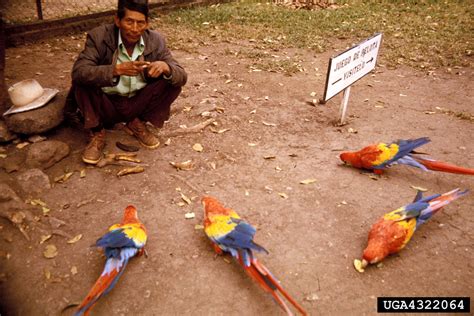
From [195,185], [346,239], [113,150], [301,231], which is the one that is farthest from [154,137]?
[346,239]

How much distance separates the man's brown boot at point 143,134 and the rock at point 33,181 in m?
0.93

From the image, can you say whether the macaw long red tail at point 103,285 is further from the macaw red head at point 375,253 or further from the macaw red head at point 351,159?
the macaw red head at point 351,159

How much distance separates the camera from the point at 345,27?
24.0 ft

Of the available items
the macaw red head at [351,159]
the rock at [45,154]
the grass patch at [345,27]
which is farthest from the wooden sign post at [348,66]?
the rock at [45,154]

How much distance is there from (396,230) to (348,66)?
72.8 inches

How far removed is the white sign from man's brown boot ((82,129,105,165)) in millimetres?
2195

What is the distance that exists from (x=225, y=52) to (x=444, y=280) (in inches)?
191

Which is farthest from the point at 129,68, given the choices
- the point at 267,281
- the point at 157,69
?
the point at 267,281

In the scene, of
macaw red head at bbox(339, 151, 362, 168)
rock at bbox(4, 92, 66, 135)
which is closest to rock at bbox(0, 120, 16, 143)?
rock at bbox(4, 92, 66, 135)

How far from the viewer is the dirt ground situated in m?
2.25

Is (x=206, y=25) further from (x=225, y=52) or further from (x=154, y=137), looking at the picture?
(x=154, y=137)

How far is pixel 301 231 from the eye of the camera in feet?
8.94

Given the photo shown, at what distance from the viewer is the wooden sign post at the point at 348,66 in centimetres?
339

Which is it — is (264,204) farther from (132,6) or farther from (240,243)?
(132,6)
